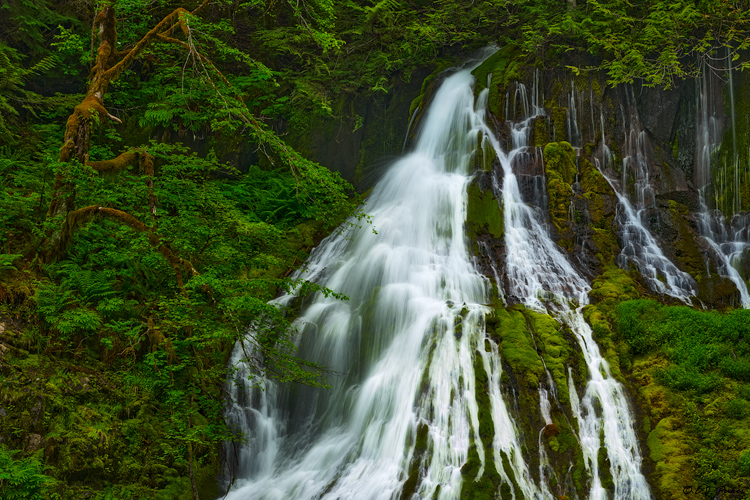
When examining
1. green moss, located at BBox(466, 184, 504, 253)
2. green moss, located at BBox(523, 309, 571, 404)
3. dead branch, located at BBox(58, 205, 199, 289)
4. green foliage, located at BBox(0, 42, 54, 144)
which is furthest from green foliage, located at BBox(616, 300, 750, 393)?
green foliage, located at BBox(0, 42, 54, 144)

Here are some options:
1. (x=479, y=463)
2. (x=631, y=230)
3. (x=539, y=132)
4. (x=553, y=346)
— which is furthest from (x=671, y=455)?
(x=539, y=132)

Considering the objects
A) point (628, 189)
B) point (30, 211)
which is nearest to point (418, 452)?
point (30, 211)

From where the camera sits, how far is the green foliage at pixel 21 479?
15.1ft

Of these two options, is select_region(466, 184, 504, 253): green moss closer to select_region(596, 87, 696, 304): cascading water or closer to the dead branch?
select_region(596, 87, 696, 304): cascading water

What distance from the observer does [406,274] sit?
9516 millimetres

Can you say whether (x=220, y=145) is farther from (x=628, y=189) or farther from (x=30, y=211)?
(x=628, y=189)

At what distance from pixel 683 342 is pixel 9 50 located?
47.6 ft

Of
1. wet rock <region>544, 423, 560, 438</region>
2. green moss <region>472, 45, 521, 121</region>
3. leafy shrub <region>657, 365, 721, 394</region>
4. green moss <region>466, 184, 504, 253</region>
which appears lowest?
wet rock <region>544, 423, 560, 438</region>

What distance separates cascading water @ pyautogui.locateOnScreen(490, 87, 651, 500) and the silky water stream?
19 mm

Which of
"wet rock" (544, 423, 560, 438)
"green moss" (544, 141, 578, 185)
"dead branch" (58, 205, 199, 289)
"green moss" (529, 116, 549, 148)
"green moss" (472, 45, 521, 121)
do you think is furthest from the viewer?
"green moss" (472, 45, 521, 121)

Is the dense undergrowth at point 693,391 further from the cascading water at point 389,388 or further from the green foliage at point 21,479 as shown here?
→ the green foliage at point 21,479

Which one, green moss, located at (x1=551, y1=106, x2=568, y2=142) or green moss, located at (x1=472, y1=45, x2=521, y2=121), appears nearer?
green moss, located at (x1=551, y1=106, x2=568, y2=142)

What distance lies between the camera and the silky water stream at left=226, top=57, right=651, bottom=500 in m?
6.26

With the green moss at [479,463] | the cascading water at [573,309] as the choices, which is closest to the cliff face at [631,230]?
the cascading water at [573,309]
